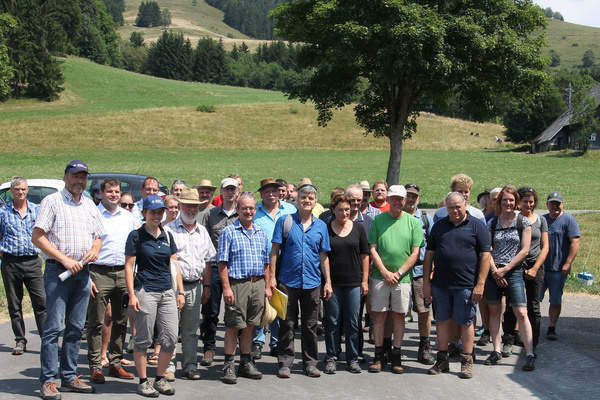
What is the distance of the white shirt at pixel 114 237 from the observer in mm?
6547

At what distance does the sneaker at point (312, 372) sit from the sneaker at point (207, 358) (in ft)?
4.05

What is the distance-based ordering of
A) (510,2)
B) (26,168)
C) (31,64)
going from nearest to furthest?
(510,2) → (26,168) → (31,64)

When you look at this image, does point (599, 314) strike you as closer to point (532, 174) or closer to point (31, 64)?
point (532, 174)

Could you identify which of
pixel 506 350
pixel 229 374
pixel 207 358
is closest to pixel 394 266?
pixel 506 350

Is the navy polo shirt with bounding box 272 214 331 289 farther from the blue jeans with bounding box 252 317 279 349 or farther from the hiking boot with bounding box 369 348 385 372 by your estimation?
the hiking boot with bounding box 369 348 385 372

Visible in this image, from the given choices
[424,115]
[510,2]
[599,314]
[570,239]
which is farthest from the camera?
[424,115]

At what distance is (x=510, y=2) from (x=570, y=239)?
56.8ft

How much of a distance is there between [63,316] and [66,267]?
1.79 ft

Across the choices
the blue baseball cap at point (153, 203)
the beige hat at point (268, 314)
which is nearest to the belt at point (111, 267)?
the blue baseball cap at point (153, 203)

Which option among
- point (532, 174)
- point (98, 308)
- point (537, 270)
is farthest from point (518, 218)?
point (532, 174)

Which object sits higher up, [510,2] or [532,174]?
[510,2]

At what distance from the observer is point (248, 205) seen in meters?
6.71

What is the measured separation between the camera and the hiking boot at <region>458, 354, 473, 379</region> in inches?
263

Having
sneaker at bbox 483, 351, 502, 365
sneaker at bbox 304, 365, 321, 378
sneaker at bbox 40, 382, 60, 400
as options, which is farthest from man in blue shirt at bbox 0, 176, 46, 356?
sneaker at bbox 483, 351, 502, 365
